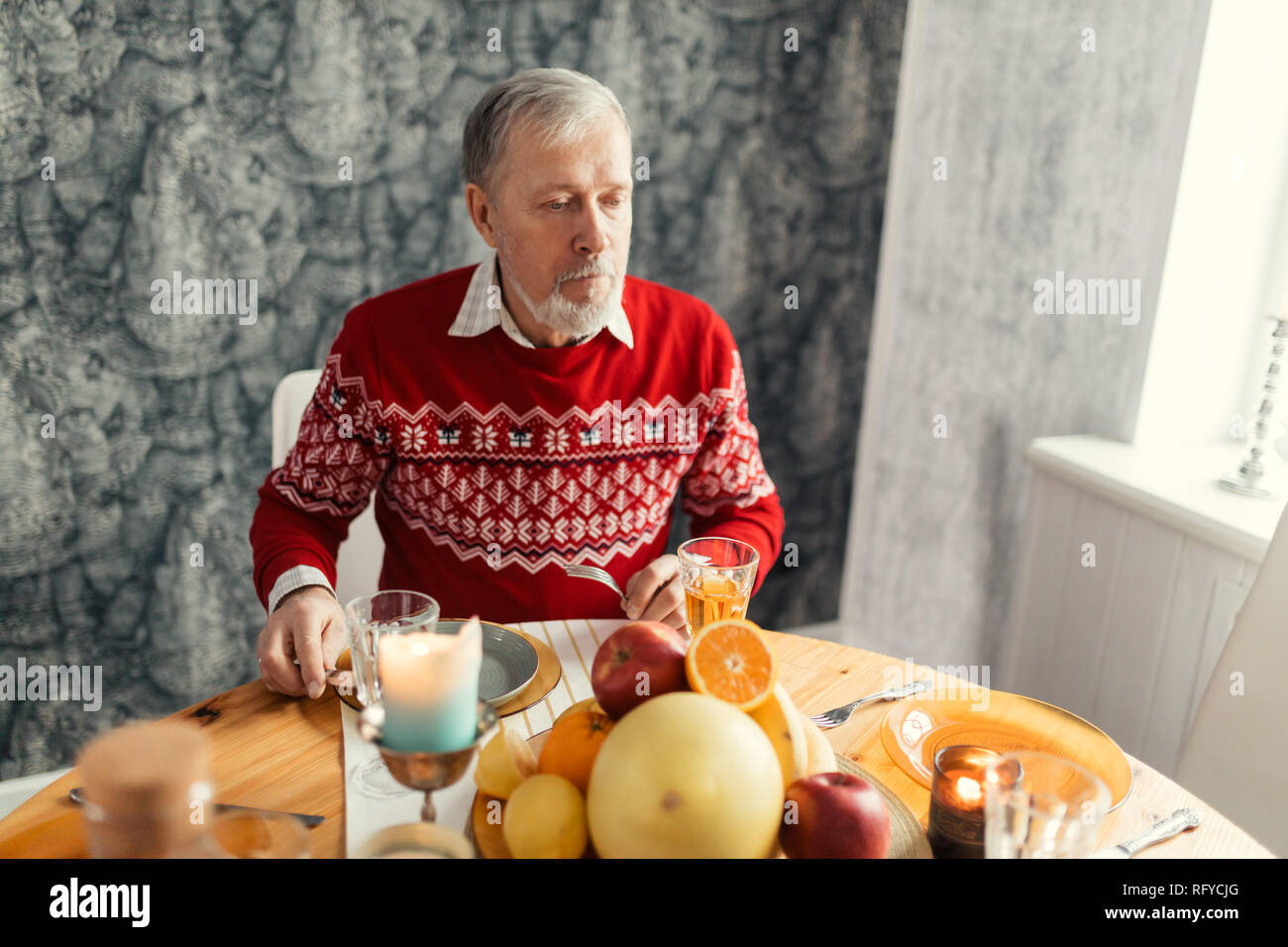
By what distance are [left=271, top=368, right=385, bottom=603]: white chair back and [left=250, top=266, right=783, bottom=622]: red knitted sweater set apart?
43 mm

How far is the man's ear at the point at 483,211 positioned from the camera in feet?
5.08

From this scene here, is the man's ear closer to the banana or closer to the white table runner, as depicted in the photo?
the white table runner

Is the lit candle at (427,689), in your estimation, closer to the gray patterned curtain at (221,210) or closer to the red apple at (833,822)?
the red apple at (833,822)

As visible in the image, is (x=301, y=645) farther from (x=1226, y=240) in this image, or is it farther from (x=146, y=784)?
(x=1226, y=240)

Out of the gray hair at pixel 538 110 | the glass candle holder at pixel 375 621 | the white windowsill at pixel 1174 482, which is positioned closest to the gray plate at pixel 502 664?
the glass candle holder at pixel 375 621

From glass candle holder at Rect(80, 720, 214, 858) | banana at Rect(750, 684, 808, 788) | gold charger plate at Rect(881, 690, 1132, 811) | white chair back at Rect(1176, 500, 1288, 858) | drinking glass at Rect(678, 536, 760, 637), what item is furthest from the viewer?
white chair back at Rect(1176, 500, 1288, 858)

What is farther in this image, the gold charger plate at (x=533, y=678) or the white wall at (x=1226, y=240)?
the white wall at (x=1226, y=240)

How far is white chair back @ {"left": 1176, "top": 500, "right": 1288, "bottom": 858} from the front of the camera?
122cm

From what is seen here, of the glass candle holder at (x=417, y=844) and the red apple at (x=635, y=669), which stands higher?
the red apple at (x=635, y=669)

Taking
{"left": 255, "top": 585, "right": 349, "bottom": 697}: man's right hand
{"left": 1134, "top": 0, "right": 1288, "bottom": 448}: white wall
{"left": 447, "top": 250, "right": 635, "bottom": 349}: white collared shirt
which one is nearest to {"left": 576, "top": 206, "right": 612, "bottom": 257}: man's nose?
{"left": 447, "top": 250, "right": 635, "bottom": 349}: white collared shirt

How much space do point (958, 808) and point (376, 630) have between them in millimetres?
570

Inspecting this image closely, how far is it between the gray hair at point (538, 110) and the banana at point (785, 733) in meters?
0.96

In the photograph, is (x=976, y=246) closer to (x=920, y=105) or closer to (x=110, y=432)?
(x=920, y=105)

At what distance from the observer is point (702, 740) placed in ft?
2.15
